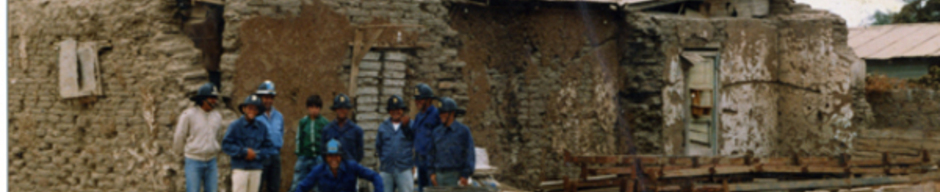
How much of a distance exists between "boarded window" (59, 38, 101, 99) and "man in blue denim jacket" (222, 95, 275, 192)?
3.46 metres

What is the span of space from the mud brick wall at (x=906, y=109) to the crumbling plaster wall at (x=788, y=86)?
2.44 meters

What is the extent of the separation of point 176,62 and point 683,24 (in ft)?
25.7

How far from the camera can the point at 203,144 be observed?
10.8m

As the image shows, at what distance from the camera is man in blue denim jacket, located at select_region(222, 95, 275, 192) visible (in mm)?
10594

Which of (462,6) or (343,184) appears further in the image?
(462,6)

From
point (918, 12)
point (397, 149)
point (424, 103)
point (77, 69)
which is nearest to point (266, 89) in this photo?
point (397, 149)

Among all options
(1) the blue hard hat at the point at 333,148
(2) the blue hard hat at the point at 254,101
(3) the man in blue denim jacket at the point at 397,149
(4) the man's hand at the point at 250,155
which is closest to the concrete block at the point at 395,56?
(3) the man in blue denim jacket at the point at 397,149

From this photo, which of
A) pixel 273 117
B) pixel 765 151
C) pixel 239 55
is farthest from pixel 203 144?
pixel 765 151

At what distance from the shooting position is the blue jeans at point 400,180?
11.2 meters

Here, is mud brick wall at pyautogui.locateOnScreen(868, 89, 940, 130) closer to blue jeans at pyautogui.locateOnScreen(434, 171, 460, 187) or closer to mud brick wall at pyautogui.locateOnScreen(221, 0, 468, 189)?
mud brick wall at pyautogui.locateOnScreen(221, 0, 468, 189)

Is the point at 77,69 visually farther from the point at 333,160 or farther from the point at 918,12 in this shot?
the point at 918,12

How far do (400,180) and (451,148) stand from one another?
69cm

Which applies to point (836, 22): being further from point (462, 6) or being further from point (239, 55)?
point (239, 55)

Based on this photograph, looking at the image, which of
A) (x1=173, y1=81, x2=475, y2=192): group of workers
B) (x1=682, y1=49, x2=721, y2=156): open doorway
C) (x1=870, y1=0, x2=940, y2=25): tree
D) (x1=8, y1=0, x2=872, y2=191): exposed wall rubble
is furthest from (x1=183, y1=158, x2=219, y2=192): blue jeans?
(x1=870, y1=0, x2=940, y2=25): tree
